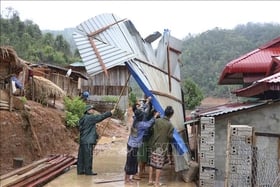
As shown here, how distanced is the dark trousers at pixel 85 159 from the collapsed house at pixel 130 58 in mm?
1706

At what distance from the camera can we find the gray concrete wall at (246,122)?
801cm

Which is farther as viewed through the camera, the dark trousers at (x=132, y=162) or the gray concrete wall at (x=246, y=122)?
the dark trousers at (x=132, y=162)

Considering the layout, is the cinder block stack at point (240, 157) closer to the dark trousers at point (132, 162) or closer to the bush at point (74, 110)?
the dark trousers at point (132, 162)

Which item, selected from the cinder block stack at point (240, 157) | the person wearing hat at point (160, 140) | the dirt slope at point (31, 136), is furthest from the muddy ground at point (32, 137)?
the cinder block stack at point (240, 157)

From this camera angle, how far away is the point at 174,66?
12305 millimetres

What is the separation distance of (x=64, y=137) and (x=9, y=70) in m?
4.20

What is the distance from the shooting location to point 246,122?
8.26 meters

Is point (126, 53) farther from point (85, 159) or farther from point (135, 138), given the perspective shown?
point (85, 159)

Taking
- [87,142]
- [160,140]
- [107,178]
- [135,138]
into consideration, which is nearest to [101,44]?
[135,138]

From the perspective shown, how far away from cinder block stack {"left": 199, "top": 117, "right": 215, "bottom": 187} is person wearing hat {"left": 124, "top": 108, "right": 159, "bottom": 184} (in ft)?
3.92

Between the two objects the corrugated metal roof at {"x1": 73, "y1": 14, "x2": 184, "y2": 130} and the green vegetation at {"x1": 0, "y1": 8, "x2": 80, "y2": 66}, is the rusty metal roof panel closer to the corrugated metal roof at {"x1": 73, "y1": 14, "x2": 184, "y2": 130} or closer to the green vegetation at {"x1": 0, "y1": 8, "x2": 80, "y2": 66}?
the corrugated metal roof at {"x1": 73, "y1": 14, "x2": 184, "y2": 130}

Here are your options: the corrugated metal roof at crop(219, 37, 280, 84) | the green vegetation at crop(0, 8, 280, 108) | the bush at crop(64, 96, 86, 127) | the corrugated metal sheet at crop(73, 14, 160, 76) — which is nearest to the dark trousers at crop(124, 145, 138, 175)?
the corrugated metal sheet at crop(73, 14, 160, 76)

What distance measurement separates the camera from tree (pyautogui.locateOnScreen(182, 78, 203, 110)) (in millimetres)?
29812

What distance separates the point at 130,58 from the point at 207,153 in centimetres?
263
